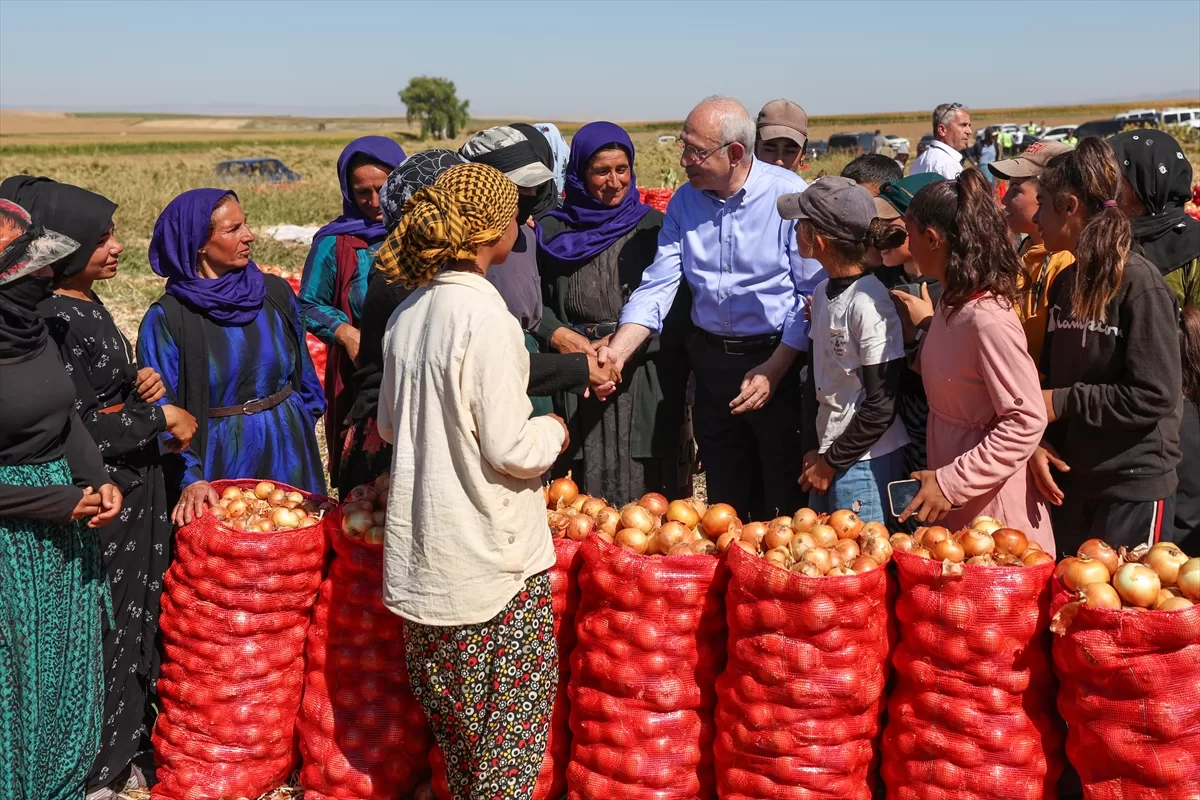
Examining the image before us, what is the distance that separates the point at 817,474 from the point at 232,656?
6.55 feet

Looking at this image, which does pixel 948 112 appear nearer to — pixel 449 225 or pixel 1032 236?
pixel 1032 236

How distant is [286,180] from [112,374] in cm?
3100

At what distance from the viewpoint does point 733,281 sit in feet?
13.8

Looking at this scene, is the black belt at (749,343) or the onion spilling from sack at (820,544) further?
the black belt at (749,343)

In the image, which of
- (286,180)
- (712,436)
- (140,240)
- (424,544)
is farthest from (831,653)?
(286,180)

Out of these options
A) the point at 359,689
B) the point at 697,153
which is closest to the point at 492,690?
the point at 359,689

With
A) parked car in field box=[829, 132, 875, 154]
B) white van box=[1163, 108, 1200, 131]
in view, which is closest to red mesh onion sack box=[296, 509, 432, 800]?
parked car in field box=[829, 132, 875, 154]

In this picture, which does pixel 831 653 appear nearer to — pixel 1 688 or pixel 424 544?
pixel 424 544

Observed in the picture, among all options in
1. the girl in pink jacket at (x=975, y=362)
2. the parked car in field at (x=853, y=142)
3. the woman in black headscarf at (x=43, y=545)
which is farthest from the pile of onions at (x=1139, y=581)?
the parked car in field at (x=853, y=142)

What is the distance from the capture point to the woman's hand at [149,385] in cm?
340

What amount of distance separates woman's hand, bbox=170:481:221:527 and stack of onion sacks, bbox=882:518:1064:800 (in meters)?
2.17

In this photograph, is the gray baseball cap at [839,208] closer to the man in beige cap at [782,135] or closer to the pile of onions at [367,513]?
the pile of onions at [367,513]

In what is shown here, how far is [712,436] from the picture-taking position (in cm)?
443

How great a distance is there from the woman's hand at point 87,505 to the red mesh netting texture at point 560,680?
1.23 metres
